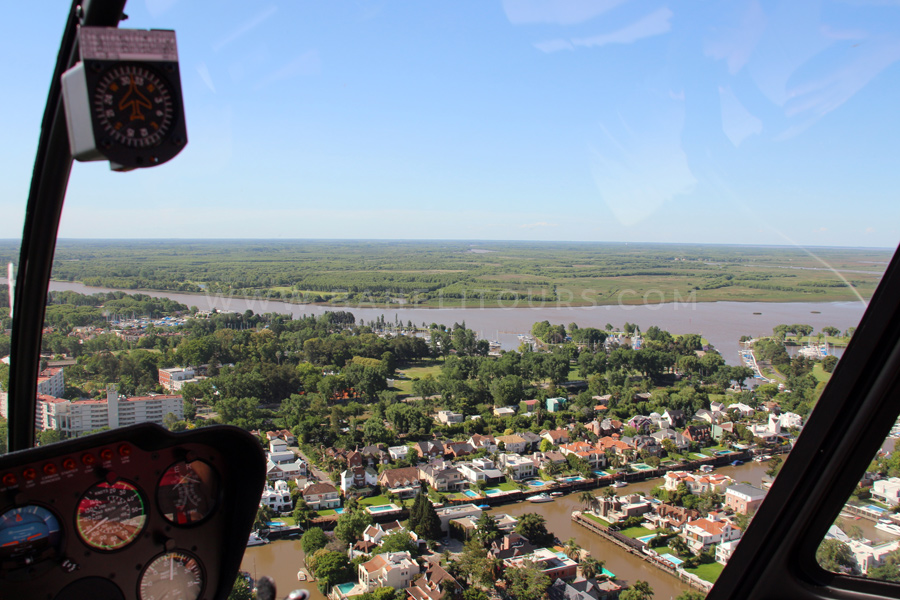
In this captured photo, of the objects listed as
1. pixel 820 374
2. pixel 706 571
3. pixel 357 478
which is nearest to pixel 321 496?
pixel 357 478

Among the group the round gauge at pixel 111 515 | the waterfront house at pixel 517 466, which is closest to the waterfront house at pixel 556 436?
the waterfront house at pixel 517 466

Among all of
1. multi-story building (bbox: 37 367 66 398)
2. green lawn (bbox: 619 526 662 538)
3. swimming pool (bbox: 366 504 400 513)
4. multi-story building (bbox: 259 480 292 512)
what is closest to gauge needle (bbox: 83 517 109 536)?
multi-story building (bbox: 37 367 66 398)

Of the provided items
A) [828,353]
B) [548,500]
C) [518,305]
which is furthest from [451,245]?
[828,353]

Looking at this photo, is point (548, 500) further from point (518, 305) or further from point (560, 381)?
point (518, 305)

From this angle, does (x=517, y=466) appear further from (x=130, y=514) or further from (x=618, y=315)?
(x=130, y=514)

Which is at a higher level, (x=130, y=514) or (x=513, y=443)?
(x=130, y=514)

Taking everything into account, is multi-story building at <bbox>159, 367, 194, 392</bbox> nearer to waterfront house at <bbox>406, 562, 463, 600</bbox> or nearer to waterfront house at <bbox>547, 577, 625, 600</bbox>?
waterfront house at <bbox>406, 562, 463, 600</bbox>

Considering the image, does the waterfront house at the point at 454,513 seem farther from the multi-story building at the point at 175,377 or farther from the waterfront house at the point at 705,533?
the multi-story building at the point at 175,377
